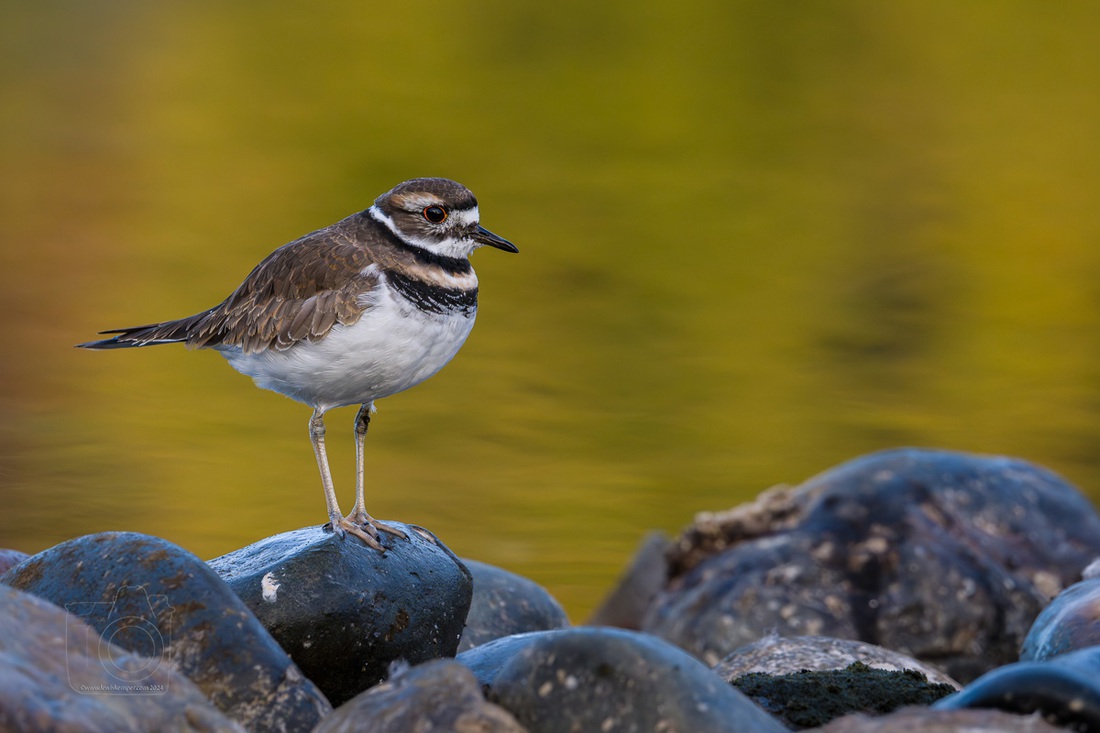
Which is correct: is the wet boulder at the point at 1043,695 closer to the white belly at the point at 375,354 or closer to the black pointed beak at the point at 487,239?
the white belly at the point at 375,354

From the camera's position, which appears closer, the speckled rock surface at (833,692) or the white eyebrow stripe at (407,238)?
the speckled rock surface at (833,692)

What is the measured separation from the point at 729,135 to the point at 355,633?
1345 centimetres

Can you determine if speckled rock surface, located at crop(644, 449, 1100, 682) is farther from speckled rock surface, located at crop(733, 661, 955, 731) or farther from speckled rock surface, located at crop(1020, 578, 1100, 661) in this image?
speckled rock surface, located at crop(733, 661, 955, 731)

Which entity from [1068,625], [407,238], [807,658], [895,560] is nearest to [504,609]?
[807,658]

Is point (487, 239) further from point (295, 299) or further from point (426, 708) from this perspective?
point (426, 708)

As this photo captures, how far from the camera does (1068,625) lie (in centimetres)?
582

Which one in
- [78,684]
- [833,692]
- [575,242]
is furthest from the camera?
[575,242]

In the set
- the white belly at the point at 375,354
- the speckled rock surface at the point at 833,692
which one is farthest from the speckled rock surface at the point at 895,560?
the white belly at the point at 375,354

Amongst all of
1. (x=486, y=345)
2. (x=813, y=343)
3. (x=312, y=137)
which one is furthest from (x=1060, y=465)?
(x=312, y=137)

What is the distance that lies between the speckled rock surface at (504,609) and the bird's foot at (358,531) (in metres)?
1.00

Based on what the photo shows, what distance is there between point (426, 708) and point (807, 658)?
2352 mm

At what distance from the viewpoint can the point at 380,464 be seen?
1109 cm

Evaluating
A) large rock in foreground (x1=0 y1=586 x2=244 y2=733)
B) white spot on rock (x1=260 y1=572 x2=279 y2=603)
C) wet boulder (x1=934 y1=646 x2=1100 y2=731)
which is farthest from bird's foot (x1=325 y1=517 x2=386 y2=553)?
wet boulder (x1=934 y1=646 x2=1100 y2=731)

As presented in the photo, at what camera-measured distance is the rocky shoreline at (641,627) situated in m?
4.30
